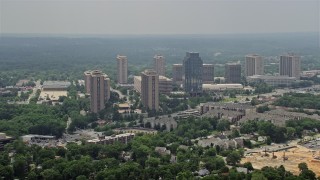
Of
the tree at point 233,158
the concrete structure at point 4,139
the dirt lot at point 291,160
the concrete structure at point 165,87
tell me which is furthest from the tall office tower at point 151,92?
the tree at point 233,158

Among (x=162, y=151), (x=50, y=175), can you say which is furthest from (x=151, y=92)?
(x=50, y=175)

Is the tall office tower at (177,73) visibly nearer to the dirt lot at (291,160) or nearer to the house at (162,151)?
the dirt lot at (291,160)

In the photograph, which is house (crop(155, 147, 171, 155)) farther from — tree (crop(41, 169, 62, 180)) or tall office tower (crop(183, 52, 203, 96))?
tall office tower (crop(183, 52, 203, 96))

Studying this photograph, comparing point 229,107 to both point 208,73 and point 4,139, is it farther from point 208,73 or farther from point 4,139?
point 208,73

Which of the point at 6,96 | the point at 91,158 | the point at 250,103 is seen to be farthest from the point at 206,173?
the point at 6,96

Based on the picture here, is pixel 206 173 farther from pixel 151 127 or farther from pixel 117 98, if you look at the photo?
pixel 117 98

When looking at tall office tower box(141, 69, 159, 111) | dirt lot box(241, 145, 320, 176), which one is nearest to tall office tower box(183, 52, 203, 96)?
tall office tower box(141, 69, 159, 111)

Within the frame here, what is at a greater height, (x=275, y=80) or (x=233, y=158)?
(x=275, y=80)
